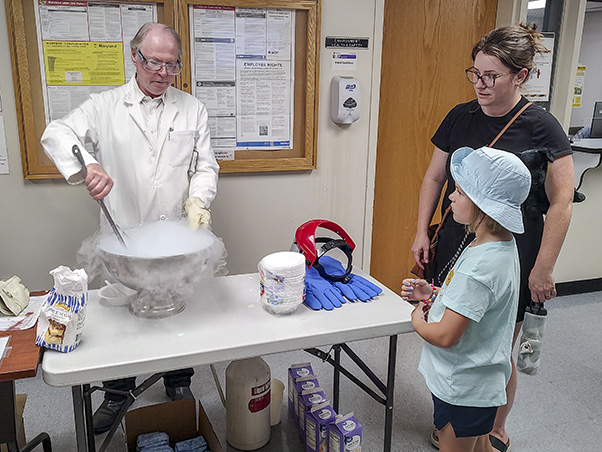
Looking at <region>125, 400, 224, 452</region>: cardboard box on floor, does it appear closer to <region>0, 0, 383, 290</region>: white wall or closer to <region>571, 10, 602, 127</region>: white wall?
<region>0, 0, 383, 290</region>: white wall

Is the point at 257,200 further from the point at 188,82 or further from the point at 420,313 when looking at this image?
the point at 420,313

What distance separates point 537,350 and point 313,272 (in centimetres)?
82

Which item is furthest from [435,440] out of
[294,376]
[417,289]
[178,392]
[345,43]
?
[345,43]

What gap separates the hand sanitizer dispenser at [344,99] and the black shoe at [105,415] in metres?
1.71

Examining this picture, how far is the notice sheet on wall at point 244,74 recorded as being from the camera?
2.57 meters

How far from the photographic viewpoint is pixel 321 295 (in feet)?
5.69

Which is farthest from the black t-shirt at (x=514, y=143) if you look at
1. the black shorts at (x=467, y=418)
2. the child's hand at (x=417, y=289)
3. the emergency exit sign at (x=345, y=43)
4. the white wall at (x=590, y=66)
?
the white wall at (x=590, y=66)

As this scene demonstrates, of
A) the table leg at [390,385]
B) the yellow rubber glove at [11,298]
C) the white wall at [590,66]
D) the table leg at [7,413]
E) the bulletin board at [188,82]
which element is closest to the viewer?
the table leg at [7,413]

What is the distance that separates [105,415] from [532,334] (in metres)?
1.67

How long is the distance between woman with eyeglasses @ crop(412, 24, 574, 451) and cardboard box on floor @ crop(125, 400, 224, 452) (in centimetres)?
101

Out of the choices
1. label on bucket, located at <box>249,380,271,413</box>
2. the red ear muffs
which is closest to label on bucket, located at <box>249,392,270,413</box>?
label on bucket, located at <box>249,380,271,413</box>

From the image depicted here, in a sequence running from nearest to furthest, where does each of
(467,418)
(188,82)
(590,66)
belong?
(467,418), (188,82), (590,66)

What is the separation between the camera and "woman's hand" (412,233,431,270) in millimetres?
2058

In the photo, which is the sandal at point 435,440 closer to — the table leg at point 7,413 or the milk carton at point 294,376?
the milk carton at point 294,376
